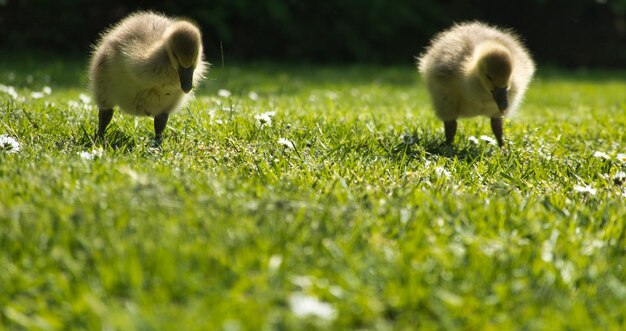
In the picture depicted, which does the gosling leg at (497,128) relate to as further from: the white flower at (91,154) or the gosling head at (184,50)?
the white flower at (91,154)

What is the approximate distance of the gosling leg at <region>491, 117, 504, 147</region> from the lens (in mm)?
5809

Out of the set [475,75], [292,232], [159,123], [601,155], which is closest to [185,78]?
[159,123]

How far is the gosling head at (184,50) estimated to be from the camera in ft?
15.6

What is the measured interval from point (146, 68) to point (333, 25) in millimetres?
12431

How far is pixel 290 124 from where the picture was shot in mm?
5609

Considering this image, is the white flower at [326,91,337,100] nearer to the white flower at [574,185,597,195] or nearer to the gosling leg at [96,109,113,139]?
the gosling leg at [96,109,113,139]

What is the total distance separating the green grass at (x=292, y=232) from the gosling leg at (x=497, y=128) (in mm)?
424

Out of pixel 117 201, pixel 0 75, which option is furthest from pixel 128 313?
pixel 0 75

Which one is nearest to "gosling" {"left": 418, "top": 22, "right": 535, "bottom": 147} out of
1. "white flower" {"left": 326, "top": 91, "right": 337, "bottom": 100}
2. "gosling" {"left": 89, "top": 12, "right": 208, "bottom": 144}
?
"gosling" {"left": 89, "top": 12, "right": 208, "bottom": 144}

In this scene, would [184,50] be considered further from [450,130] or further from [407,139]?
[450,130]

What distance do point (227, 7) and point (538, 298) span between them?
44.2ft

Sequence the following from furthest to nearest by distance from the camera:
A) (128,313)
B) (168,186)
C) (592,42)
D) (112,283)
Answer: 1. (592,42)
2. (168,186)
3. (112,283)
4. (128,313)

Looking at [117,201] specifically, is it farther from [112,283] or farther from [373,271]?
[373,271]

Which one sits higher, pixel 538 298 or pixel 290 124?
pixel 538 298
